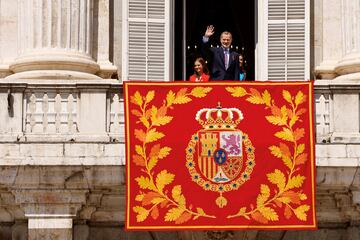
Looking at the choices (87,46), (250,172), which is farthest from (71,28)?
(250,172)

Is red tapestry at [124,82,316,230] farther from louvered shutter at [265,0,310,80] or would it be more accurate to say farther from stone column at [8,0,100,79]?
louvered shutter at [265,0,310,80]

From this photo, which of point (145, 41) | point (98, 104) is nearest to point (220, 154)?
point (98, 104)

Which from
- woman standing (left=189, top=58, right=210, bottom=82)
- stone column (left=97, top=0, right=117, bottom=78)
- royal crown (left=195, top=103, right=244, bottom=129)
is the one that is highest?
stone column (left=97, top=0, right=117, bottom=78)

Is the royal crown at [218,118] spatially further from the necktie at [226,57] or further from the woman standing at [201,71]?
the necktie at [226,57]

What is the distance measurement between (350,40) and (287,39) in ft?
4.41

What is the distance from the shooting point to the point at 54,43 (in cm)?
2380

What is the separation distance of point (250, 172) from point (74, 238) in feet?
10.8

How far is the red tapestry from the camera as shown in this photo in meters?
22.1

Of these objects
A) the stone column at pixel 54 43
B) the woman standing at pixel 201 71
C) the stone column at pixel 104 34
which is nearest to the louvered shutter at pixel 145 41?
the stone column at pixel 104 34

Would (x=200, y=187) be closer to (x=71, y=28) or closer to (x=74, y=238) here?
(x=74, y=238)

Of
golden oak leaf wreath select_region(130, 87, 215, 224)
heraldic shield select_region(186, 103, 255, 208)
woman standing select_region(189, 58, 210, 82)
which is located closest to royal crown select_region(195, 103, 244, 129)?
heraldic shield select_region(186, 103, 255, 208)

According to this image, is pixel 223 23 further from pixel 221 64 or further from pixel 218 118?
pixel 218 118

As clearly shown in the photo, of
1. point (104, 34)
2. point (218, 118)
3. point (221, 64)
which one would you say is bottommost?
point (218, 118)

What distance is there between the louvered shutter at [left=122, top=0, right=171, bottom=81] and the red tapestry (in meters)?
2.45
